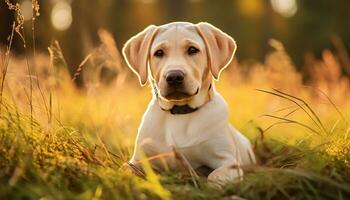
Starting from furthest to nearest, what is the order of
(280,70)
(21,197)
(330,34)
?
1. (330,34)
2. (280,70)
3. (21,197)

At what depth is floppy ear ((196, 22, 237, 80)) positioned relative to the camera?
4.45 meters

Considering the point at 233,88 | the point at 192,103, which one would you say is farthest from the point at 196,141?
the point at 233,88

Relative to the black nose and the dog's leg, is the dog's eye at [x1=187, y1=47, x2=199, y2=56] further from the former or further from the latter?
the dog's leg

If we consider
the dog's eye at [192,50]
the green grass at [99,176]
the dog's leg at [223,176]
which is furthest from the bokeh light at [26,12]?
the dog's leg at [223,176]

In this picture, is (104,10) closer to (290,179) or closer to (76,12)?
(76,12)

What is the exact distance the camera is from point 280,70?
26.4 feet

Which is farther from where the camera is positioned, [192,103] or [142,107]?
[142,107]

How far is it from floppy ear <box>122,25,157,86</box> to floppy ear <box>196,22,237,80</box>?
0.38m

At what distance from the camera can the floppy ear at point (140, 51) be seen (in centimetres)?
454

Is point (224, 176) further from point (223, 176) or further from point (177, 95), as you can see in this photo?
point (177, 95)

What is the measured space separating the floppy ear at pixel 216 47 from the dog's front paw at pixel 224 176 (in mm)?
764

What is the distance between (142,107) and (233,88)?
1586 mm

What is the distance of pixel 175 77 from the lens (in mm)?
4055

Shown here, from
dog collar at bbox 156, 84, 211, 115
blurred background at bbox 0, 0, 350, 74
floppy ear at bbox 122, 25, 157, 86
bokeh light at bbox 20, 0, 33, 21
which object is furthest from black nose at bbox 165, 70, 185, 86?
blurred background at bbox 0, 0, 350, 74
